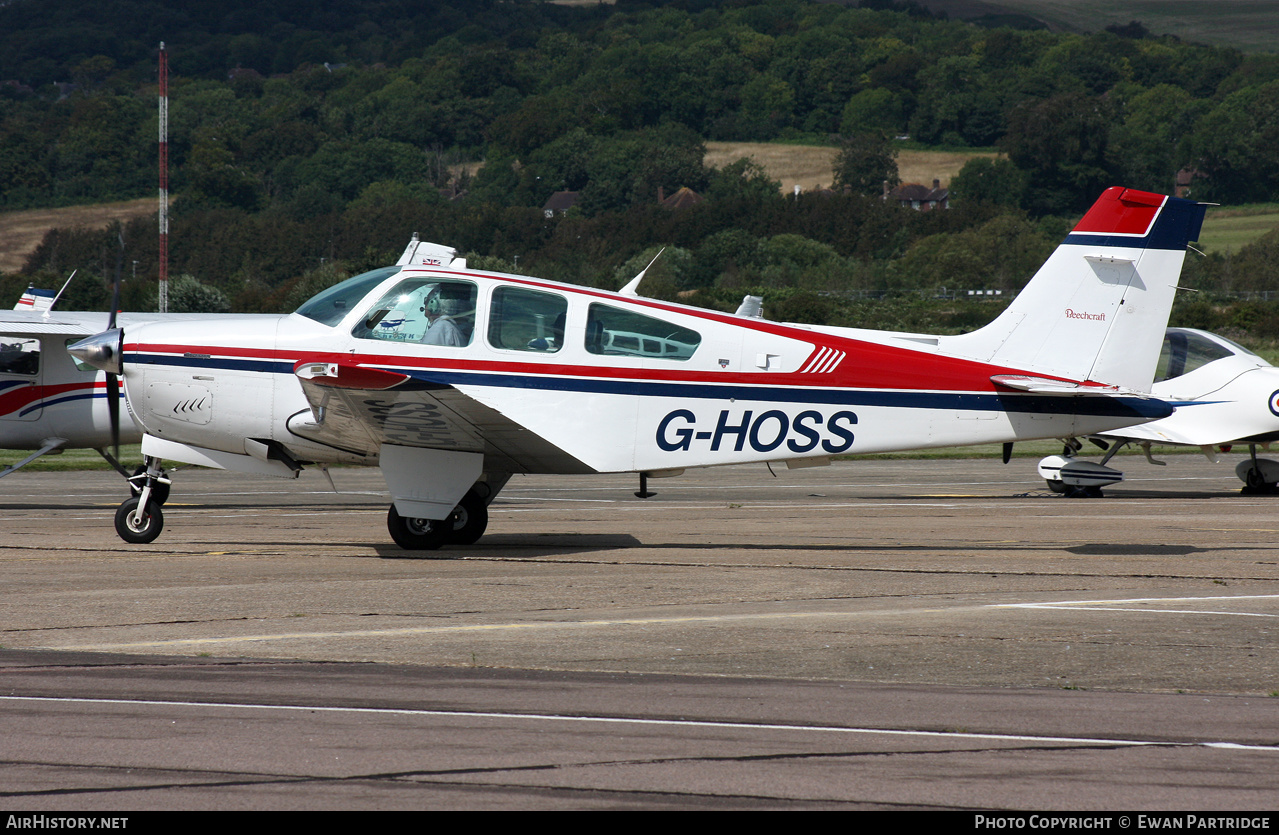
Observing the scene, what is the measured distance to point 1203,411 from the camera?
53.3ft

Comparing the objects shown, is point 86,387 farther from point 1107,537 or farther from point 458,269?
point 1107,537

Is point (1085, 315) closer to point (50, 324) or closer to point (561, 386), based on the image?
point (561, 386)

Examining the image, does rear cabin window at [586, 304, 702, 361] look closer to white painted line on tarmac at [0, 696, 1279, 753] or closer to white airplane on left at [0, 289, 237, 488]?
white painted line on tarmac at [0, 696, 1279, 753]

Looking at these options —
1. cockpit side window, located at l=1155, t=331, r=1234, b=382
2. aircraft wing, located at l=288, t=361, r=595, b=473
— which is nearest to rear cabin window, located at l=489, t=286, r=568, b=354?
aircraft wing, located at l=288, t=361, r=595, b=473

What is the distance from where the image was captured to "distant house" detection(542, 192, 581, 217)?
5477 inches

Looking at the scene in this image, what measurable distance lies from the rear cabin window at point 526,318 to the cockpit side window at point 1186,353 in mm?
9694

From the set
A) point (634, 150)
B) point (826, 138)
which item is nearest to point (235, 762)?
point (634, 150)

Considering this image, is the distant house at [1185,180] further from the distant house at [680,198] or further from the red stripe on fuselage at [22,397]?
the red stripe on fuselage at [22,397]

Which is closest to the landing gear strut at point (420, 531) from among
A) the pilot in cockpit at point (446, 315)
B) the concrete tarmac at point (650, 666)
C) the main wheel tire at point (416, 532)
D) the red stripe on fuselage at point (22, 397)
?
the main wheel tire at point (416, 532)

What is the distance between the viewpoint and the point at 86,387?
1552cm

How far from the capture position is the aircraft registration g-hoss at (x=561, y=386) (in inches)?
413

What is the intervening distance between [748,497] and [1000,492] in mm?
3540

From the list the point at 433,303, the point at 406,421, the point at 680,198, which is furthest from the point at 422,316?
the point at 680,198

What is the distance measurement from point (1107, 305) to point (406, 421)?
617cm
